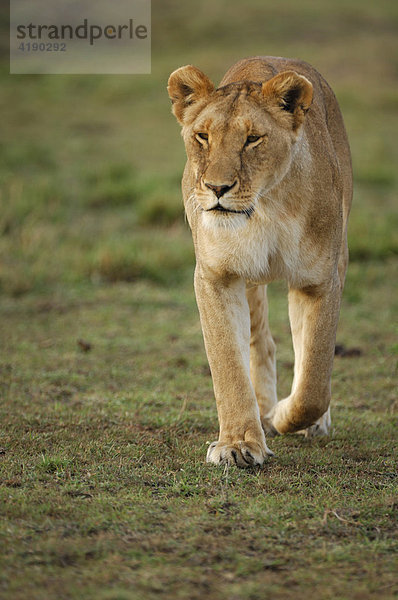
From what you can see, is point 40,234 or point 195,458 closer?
point 195,458

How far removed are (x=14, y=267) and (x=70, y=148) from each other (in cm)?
674

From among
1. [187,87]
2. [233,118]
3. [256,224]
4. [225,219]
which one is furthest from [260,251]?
[187,87]

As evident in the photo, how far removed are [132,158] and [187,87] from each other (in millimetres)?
9694

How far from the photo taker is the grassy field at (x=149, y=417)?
2535 millimetres

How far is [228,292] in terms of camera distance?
374 cm

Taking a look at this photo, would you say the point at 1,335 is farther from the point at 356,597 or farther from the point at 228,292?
the point at 356,597

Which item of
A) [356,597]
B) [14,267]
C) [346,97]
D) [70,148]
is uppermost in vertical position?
[346,97]

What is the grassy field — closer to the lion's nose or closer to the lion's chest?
the lion's chest

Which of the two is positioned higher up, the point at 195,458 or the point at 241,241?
the point at 241,241

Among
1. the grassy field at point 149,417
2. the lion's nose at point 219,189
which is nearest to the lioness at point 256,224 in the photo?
the lion's nose at point 219,189

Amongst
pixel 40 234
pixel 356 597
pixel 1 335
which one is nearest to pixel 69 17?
pixel 40 234

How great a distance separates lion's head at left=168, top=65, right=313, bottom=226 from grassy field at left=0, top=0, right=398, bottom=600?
3.48 feet

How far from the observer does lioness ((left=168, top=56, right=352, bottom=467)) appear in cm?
340

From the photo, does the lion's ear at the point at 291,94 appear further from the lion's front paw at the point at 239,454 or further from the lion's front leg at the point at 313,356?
the lion's front paw at the point at 239,454
